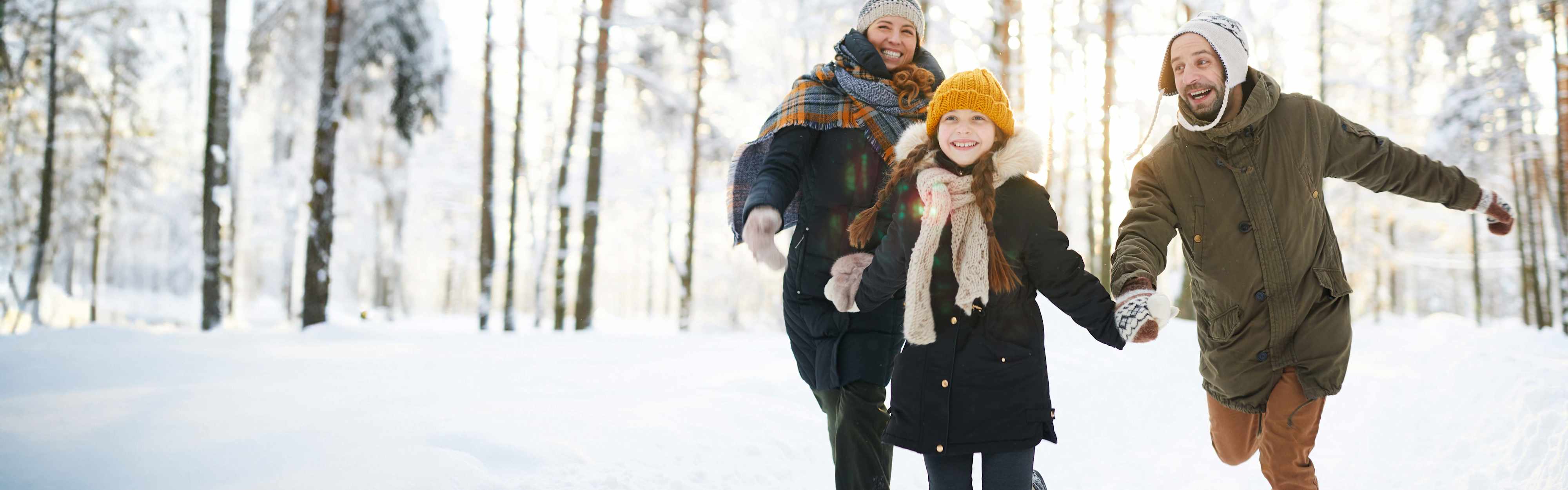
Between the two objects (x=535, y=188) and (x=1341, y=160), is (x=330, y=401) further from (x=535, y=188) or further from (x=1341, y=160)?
(x=535, y=188)

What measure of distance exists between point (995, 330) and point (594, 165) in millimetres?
12444

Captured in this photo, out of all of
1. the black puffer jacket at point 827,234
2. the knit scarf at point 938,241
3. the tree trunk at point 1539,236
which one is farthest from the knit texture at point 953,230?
the tree trunk at point 1539,236

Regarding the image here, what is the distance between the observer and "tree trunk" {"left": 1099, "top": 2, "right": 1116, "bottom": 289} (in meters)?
14.8

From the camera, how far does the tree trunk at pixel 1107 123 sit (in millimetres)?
14820

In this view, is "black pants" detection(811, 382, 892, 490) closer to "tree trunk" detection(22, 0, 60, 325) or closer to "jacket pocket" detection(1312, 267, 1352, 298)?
"jacket pocket" detection(1312, 267, 1352, 298)

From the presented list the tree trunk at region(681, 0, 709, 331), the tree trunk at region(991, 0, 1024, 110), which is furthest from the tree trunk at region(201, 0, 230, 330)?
the tree trunk at region(991, 0, 1024, 110)

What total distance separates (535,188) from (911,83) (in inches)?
1020

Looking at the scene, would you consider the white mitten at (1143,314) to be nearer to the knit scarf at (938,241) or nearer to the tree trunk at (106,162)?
the knit scarf at (938,241)

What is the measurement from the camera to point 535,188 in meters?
27.8

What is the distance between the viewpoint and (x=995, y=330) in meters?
2.82

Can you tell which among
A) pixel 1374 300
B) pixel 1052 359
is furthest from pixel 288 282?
pixel 1374 300

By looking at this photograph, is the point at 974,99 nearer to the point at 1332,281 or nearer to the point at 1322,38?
the point at 1332,281

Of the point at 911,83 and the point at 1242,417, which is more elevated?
the point at 911,83

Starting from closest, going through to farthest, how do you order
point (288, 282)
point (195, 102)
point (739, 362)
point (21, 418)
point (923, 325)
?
point (923, 325)
point (21, 418)
point (739, 362)
point (195, 102)
point (288, 282)
